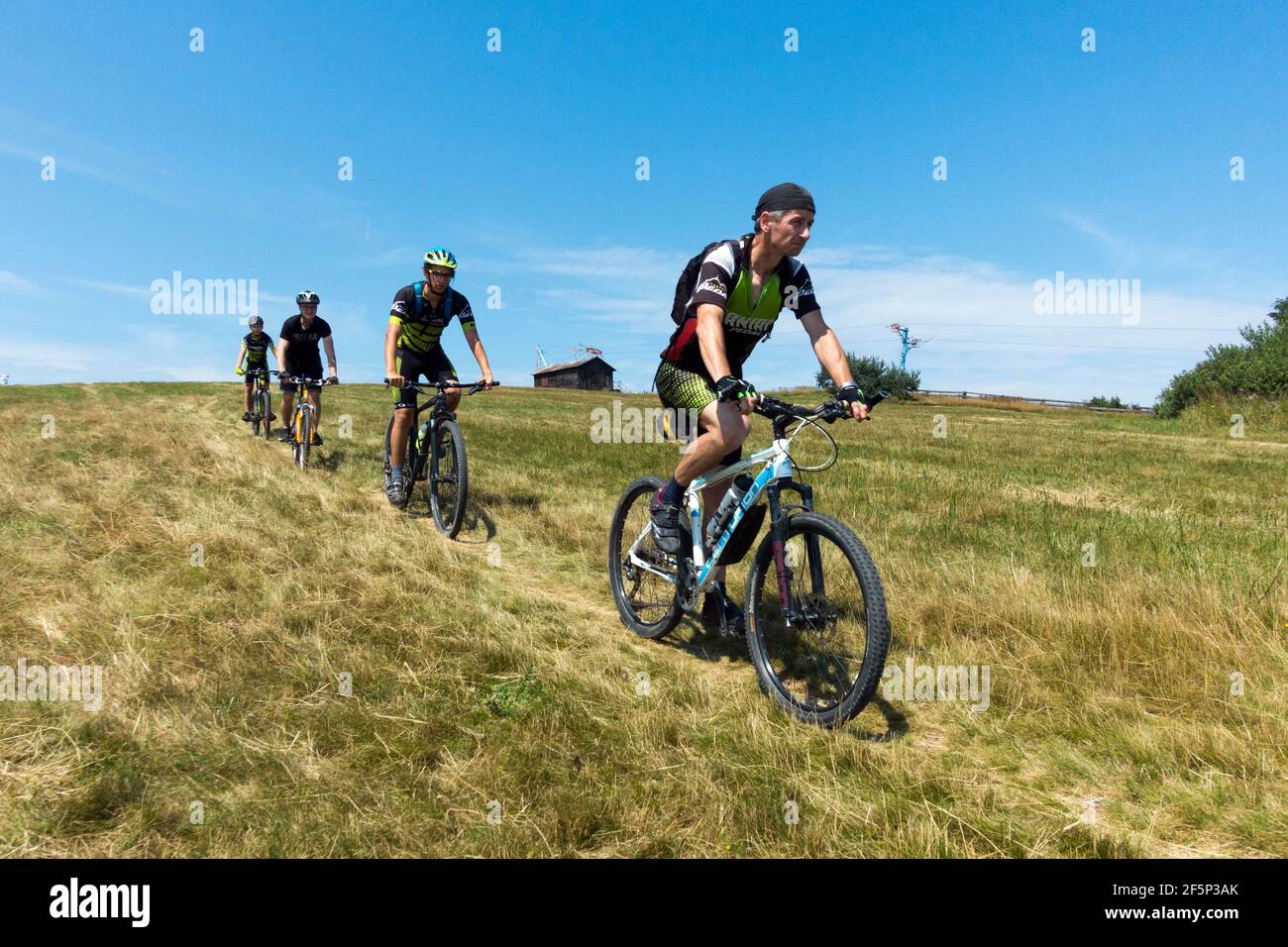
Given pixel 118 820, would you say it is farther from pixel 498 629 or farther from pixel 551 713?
pixel 498 629

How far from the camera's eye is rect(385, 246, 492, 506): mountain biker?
24.6 feet

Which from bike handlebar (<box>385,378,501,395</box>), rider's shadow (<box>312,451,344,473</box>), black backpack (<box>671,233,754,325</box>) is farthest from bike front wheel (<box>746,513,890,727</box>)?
rider's shadow (<box>312,451,344,473</box>)

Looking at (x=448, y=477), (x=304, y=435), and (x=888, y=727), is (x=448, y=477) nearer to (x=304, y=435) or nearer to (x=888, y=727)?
(x=304, y=435)

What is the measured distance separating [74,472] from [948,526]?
31.7 feet

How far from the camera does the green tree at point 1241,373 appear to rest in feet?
105

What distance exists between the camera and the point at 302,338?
11117mm

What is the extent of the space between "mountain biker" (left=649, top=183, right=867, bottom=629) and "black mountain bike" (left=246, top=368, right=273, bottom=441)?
41.4 feet

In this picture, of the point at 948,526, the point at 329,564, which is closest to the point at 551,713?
the point at 329,564

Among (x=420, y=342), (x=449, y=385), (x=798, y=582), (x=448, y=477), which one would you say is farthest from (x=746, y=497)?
(x=420, y=342)

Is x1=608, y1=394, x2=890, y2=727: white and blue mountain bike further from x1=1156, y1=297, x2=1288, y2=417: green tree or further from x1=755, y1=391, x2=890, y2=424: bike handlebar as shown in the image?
x1=1156, y1=297, x2=1288, y2=417: green tree
